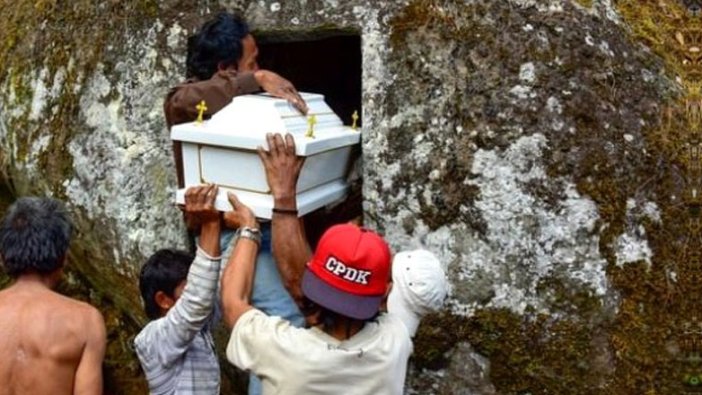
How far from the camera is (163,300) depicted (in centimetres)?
385

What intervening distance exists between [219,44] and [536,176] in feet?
4.69

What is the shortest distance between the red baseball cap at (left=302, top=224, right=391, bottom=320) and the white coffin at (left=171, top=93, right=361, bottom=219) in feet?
2.69

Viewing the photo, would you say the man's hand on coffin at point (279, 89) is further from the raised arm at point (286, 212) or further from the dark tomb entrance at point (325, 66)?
the dark tomb entrance at point (325, 66)

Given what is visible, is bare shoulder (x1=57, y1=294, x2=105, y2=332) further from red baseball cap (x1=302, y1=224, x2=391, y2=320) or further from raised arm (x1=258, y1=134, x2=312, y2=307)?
red baseball cap (x1=302, y1=224, x2=391, y2=320)

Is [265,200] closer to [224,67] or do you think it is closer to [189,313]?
[189,313]

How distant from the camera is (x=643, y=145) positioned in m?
4.36

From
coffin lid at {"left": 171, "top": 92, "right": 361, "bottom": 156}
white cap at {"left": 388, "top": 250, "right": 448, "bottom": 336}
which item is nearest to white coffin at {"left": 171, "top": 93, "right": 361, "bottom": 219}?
coffin lid at {"left": 171, "top": 92, "right": 361, "bottom": 156}

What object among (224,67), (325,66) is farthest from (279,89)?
(325,66)

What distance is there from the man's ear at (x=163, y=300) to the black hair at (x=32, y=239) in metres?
Result: 0.38

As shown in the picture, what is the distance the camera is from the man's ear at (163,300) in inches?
151

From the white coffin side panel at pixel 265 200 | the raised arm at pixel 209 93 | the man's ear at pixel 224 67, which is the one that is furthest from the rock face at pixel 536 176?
the raised arm at pixel 209 93

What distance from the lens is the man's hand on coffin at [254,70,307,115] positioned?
4.13 m

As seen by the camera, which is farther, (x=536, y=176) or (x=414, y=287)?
(x=536, y=176)

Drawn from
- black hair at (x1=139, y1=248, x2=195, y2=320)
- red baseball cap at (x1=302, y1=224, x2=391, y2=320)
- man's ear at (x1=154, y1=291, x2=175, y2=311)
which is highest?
red baseball cap at (x1=302, y1=224, x2=391, y2=320)
